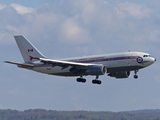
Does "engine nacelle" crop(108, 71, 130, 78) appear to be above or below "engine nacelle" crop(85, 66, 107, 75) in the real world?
below

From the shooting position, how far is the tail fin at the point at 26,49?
4493 inches

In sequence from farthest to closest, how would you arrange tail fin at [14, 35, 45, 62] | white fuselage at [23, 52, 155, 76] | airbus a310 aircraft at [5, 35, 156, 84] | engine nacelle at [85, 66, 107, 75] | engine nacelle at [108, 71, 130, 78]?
1. tail fin at [14, 35, 45, 62]
2. engine nacelle at [108, 71, 130, 78]
3. engine nacelle at [85, 66, 107, 75]
4. airbus a310 aircraft at [5, 35, 156, 84]
5. white fuselage at [23, 52, 155, 76]

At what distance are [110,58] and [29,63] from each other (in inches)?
875

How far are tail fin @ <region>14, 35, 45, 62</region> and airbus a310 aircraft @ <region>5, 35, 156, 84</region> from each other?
3567 mm

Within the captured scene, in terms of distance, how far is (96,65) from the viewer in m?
101

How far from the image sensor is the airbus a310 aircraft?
99.4m

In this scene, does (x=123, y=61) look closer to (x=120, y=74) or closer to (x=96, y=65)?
(x=96, y=65)

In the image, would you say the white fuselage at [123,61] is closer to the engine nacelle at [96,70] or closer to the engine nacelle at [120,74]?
the engine nacelle at [96,70]

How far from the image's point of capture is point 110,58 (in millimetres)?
100812

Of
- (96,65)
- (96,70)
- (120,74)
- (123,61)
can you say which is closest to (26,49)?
(96,65)

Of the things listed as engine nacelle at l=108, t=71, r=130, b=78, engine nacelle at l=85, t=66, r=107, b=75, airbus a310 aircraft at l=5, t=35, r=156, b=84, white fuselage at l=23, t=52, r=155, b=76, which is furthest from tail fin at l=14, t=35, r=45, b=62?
engine nacelle at l=108, t=71, r=130, b=78

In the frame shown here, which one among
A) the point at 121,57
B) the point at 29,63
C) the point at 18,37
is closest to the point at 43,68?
the point at 29,63

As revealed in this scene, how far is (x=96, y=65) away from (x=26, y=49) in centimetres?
2287

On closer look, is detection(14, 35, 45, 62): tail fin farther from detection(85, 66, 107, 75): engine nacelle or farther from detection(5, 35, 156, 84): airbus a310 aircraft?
detection(85, 66, 107, 75): engine nacelle
